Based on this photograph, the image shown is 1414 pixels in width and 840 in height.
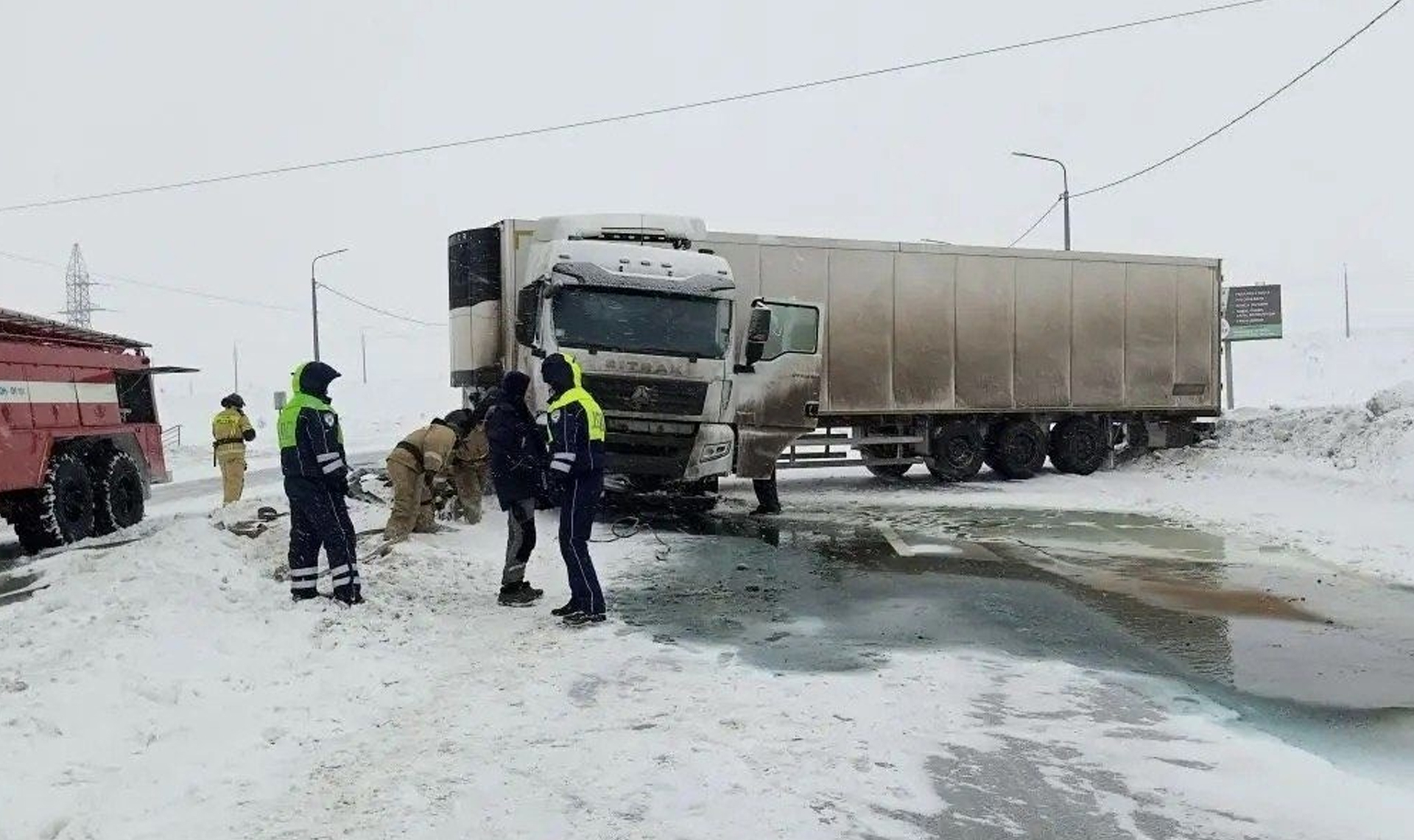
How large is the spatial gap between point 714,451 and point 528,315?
8.32ft

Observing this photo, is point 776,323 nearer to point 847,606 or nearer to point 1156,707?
point 847,606

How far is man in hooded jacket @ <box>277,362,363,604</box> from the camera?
6758 millimetres

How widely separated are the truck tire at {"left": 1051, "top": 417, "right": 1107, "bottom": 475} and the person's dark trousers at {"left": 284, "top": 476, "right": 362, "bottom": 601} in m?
13.3

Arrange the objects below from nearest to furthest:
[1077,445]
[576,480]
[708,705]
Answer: [708,705]
[576,480]
[1077,445]

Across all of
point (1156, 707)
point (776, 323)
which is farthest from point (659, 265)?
point (1156, 707)

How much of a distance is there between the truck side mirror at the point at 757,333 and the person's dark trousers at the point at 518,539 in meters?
4.85

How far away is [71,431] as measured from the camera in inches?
449

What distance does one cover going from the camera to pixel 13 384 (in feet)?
33.9

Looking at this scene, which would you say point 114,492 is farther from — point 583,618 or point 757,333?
point 583,618

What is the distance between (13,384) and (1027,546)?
1045 cm

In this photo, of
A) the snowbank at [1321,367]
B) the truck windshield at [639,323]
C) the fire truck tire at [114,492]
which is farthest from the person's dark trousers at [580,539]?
the snowbank at [1321,367]

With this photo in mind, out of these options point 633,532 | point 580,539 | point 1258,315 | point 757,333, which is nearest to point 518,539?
point 580,539

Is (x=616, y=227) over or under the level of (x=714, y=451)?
over

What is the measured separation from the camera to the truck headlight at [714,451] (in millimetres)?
11055
